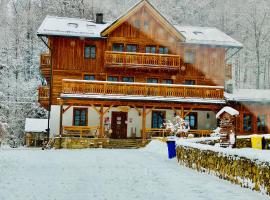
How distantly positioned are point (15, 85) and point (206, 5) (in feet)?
107

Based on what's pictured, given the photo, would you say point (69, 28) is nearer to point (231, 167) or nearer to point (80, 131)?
point (80, 131)

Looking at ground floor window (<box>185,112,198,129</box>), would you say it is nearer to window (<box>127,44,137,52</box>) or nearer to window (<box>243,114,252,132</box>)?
window (<box>243,114,252,132</box>)

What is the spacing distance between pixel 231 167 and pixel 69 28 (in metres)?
22.1

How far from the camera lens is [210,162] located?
12922 millimetres

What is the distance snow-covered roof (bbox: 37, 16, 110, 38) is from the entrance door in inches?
244

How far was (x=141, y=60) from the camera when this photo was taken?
29.8 m

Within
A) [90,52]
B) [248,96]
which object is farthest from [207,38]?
[90,52]

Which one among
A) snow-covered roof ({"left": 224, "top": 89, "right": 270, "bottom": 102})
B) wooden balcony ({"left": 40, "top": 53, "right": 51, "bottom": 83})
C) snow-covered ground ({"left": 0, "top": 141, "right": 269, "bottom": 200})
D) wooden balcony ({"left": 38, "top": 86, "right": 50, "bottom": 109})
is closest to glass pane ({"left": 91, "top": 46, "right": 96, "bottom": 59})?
wooden balcony ({"left": 40, "top": 53, "right": 51, "bottom": 83})

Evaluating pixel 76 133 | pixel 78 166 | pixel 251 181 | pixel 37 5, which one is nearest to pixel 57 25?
pixel 76 133

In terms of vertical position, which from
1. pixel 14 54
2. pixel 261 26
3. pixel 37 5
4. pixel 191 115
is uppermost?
pixel 37 5

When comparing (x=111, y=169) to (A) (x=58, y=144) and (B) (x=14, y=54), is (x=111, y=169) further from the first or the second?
(B) (x=14, y=54)

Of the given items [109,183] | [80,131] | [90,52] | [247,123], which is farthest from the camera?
[247,123]

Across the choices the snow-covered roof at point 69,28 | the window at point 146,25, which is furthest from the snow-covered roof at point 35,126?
the window at point 146,25

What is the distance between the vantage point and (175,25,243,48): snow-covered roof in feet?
104
